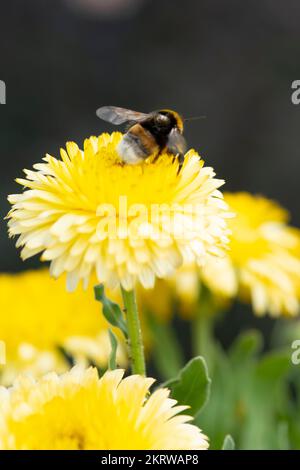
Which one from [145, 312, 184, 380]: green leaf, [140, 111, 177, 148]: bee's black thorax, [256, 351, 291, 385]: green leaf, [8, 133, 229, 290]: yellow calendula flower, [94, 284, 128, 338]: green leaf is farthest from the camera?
[145, 312, 184, 380]: green leaf

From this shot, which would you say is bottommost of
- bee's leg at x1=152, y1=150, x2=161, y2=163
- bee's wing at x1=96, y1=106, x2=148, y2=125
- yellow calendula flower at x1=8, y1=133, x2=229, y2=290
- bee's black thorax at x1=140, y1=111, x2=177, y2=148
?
yellow calendula flower at x1=8, y1=133, x2=229, y2=290

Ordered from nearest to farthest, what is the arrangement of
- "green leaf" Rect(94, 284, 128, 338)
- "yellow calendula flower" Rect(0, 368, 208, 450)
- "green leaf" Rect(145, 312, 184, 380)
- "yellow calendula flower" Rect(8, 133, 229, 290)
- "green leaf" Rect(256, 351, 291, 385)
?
1. "yellow calendula flower" Rect(0, 368, 208, 450)
2. "yellow calendula flower" Rect(8, 133, 229, 290)
3. "green leaf" Rect(94, 284, 128, 338)
4. "green leaf" Rect(256, 351, 291, 385)
5. "green leaf" Rect(145, 312, 184, 380)

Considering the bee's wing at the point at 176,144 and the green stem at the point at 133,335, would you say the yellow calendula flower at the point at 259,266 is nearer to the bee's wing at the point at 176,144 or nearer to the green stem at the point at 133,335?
the bee's wing at the point at 176,144

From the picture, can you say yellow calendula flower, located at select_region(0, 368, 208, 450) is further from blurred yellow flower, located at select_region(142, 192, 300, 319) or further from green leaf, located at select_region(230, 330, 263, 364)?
blurred yellow flower, located at select_region(142, 192, 300, 319)

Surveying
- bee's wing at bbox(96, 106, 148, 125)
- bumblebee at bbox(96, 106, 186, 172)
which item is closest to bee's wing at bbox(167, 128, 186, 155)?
bumblebee at bbox(96, 106, 186, 172)

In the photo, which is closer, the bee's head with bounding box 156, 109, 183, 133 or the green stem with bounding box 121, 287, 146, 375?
the green stem with bounding box 121, 287, 146, 375
